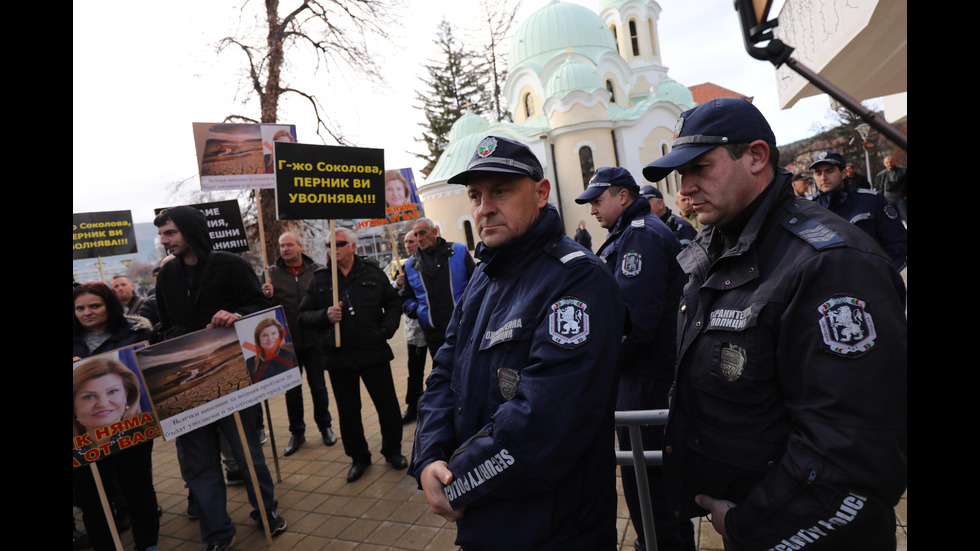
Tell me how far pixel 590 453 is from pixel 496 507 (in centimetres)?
37

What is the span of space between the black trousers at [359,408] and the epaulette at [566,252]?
3422 millimetres

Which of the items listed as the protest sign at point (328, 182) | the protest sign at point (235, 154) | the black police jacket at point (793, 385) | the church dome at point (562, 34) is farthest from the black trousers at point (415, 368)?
the church dome at point (562, 34)

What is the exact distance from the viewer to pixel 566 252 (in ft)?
6.39

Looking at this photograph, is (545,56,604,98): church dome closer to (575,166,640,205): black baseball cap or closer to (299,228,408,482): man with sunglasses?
(299,228,408,482): man with sunglasses

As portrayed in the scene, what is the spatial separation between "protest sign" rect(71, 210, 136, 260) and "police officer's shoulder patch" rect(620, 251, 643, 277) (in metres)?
7.75

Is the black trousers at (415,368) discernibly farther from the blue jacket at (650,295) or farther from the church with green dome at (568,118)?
the church with green dome at (568,118)

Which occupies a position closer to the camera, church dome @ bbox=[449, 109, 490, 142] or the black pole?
the black pole

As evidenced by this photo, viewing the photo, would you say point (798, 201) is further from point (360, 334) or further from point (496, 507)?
point (360, 334)

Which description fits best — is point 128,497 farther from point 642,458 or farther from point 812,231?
point 812,231

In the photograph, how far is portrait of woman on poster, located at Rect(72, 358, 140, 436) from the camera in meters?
3.36

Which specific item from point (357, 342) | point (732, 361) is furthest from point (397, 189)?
point (732, 361)

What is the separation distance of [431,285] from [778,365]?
4.54m

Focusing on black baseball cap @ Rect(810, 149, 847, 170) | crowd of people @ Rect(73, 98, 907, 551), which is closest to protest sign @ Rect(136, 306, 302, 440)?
crowd of people @ Rect(73, 98, 907, 551)

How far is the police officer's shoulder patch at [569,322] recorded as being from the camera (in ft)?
5.64
